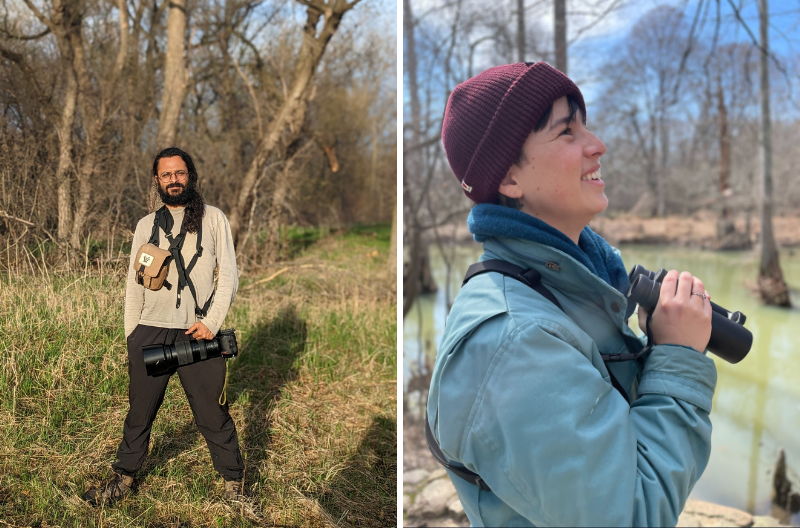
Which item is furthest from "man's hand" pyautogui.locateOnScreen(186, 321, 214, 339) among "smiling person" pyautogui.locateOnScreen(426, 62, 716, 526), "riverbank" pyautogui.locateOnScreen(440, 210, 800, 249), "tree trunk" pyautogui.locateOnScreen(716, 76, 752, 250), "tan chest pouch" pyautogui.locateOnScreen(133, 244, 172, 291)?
"tree trunk" pyautogui.locateOnScreen(716, 76, 752, 250)

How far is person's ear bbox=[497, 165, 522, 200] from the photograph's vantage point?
1086 mm

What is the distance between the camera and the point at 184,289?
6.10 ft

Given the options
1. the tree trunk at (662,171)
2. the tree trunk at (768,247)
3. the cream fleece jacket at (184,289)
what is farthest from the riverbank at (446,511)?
the tree trunk at (768,247)

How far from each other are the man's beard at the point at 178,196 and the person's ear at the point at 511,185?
124 centimetres

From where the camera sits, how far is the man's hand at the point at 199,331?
1.88 meters

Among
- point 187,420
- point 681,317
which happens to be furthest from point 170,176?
point 681,317

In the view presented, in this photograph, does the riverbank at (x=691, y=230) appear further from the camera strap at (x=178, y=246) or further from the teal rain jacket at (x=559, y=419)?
the teal rain jacket at (x=559, y=419)

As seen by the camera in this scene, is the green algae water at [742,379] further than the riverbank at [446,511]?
Yes

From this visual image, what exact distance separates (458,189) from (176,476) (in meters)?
3.46

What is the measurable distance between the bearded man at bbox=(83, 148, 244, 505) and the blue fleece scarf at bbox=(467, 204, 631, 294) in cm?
112

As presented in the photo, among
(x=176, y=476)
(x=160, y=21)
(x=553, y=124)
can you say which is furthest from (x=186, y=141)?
(x=553, y=124)

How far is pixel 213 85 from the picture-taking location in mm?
3650

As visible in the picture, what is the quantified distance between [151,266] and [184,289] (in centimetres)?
14

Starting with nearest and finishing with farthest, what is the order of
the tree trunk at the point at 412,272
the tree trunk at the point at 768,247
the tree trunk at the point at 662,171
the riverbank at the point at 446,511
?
the riverbank at the point at 446,511 < the tree trunk at the point at 412,272 < the tree trunk at the point at 662,171 < the tree trunk at the point at 768,247
